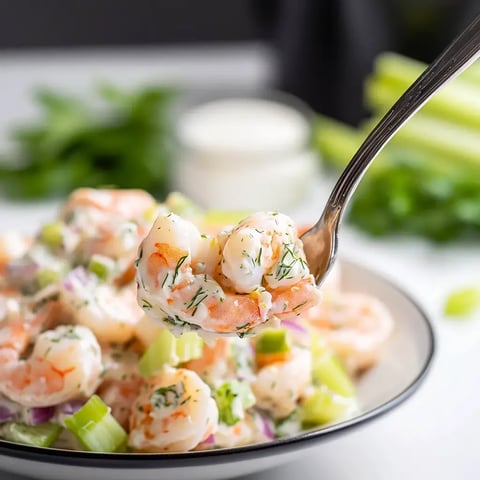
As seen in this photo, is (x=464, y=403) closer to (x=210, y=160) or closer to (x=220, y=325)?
(x=220, y=325)

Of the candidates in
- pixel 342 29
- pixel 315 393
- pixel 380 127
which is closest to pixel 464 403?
pixel 315 393

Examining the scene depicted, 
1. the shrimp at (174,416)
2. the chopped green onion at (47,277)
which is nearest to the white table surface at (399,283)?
the shrimp at (174,416)

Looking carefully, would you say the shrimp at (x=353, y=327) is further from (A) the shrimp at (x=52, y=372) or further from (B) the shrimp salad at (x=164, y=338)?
(A) the shrimp at (x=52, y=372)

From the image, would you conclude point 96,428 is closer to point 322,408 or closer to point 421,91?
point 322,408

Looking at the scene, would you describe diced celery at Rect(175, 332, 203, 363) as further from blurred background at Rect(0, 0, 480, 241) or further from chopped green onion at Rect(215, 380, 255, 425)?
blurred background at Rect(0, 0, 480, 241)

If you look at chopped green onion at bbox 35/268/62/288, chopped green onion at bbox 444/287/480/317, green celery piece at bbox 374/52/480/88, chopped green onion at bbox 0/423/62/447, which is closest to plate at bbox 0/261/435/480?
chopped green onion at bbox 0/423/62/447

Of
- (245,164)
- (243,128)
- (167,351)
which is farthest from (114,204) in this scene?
(243,128)
